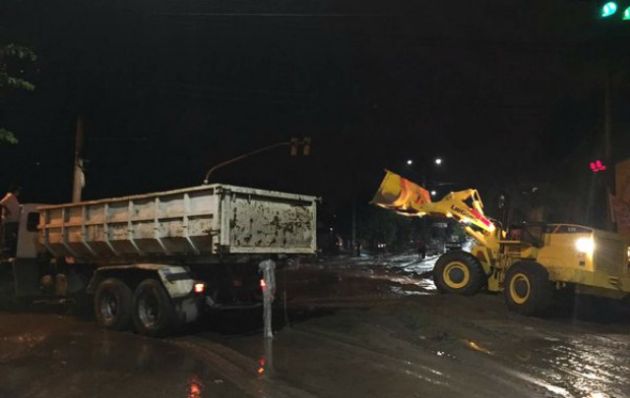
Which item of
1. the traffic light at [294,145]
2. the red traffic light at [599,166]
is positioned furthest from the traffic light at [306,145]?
the red traffic light at [599,166]

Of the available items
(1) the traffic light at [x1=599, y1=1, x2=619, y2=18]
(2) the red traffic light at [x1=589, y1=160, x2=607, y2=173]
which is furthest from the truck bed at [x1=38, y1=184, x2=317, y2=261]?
(2) the red traffic light at [x1=589, y1=160, x2=607, y2=173]

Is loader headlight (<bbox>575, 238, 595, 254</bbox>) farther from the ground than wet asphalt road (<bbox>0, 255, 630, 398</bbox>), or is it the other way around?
loader headlight (<bbox>575, 238, 595, 254</bbox>)

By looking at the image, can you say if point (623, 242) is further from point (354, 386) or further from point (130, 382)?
point (130, 382)

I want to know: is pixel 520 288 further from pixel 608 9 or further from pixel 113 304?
pixel 113 304

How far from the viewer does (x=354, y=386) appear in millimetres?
7387

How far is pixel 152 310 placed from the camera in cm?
1103

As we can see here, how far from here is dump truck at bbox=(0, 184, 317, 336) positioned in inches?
411

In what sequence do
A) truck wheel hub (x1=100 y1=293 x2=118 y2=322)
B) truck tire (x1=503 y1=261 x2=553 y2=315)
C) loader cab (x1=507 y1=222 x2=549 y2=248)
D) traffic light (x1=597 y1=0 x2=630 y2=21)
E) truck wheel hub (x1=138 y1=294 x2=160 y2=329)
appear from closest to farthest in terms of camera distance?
traffic light (x1=597 y1=0 x2=630 y2=21) < truck wheel hub (x1=138 y1=294 x2=160 y2=329) < truck wheel hub (x1=100 y1=293 x2=118 y2=322) < truck tire (x1=503 y1=261 x2=553 y2=315) < loader cab (x1=507 y1=222 x2=549 y2=248)

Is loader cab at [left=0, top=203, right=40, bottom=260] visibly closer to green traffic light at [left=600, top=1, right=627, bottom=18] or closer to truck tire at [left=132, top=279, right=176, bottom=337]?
truck tire at [left=132, top=279, right=176, bottom=337]

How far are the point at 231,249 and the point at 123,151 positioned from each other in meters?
27.0

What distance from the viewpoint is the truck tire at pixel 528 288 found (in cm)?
1374

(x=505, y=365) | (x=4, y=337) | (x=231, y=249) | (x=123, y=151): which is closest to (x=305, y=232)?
(x=231, y=249)

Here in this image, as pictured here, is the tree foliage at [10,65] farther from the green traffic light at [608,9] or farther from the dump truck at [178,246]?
the green traffic light at [608,9]

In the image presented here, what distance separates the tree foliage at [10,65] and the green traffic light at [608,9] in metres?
8.00
